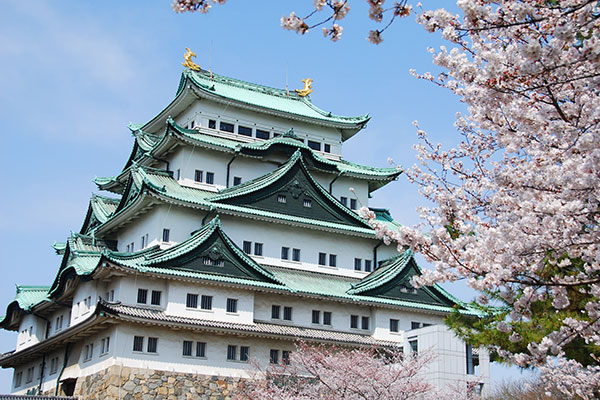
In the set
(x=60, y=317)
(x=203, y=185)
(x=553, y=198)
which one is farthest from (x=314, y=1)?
(x=60, y=317)

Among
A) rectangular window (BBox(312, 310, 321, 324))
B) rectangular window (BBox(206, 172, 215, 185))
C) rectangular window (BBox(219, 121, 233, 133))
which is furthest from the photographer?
rectangular window (BBox(219, 121, 233, 133))

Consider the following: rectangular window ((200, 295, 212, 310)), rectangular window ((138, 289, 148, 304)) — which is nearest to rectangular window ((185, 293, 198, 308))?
rectangular window ((200, 295, 212, 310))

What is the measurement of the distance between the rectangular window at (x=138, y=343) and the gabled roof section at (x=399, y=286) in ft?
37.3

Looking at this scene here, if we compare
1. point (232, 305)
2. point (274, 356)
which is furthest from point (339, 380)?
point (232, 305)

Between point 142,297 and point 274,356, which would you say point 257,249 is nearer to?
point 274,356

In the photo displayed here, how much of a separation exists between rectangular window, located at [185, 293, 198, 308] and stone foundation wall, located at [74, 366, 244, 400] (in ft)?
10.7

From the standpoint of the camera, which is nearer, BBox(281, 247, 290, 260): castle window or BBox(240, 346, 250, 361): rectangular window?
BBox(240, 346, 250, 361): rectangular window

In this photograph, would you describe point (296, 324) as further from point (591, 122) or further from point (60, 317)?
point (591, 122)

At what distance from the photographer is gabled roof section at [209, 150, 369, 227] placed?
38.3 metres

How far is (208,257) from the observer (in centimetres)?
3438

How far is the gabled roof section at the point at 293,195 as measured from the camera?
38312mm

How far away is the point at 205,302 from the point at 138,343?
3.79 meters

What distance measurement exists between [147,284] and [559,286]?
25.9 m

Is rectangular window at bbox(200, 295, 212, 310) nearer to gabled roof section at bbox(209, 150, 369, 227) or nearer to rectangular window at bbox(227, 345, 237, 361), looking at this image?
rectangular window at bbox(227, 345, 237, 361)
